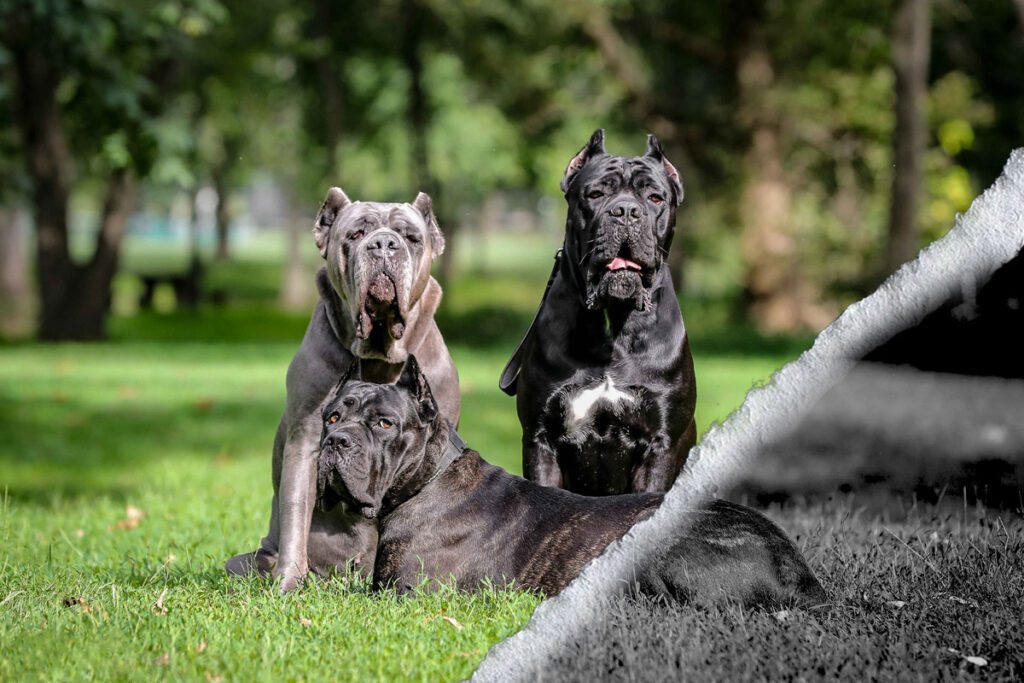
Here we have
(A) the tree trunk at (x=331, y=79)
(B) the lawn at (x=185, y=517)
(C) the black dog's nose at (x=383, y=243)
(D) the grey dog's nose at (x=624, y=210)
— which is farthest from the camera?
(A) the tree trunk at (x=331, y=79)

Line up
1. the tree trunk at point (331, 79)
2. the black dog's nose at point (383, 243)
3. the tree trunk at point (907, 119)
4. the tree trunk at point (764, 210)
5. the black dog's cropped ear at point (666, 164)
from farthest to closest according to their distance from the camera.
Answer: the tree trunk at point (331, 79) < the tree trunk at point (764, 210) < the tree trunk at point (907, 119) < the black dog's cropped ear at point (666, 164) < the black dog's nose at point (383, 243)

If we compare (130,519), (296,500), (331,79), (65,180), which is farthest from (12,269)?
(296,500)

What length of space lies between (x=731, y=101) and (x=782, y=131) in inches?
49.2

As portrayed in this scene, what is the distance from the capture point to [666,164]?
534 cm

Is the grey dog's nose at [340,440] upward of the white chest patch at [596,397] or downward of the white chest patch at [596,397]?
downward

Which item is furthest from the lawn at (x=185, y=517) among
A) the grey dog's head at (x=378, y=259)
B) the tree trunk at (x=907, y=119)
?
the tree trunk at (x=907, y=119)

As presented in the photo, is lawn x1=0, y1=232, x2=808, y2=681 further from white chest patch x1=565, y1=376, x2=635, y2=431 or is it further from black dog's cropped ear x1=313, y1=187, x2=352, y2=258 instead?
black dog's cropped ear x1=313, y1=187, x2=352, y2=258

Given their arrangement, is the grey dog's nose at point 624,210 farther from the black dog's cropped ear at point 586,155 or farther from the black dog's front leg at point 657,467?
the black dog's front leg at point 657,467

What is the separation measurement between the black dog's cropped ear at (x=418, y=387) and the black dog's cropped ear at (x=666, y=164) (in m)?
1.30

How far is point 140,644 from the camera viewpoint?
4.40 metres

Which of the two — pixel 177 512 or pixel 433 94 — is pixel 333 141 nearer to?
pixel 433 94

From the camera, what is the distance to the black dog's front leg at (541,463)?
17.5 ft

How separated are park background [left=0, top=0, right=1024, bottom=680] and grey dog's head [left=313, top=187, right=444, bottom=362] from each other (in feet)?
3.65

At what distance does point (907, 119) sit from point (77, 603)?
1824 cm
